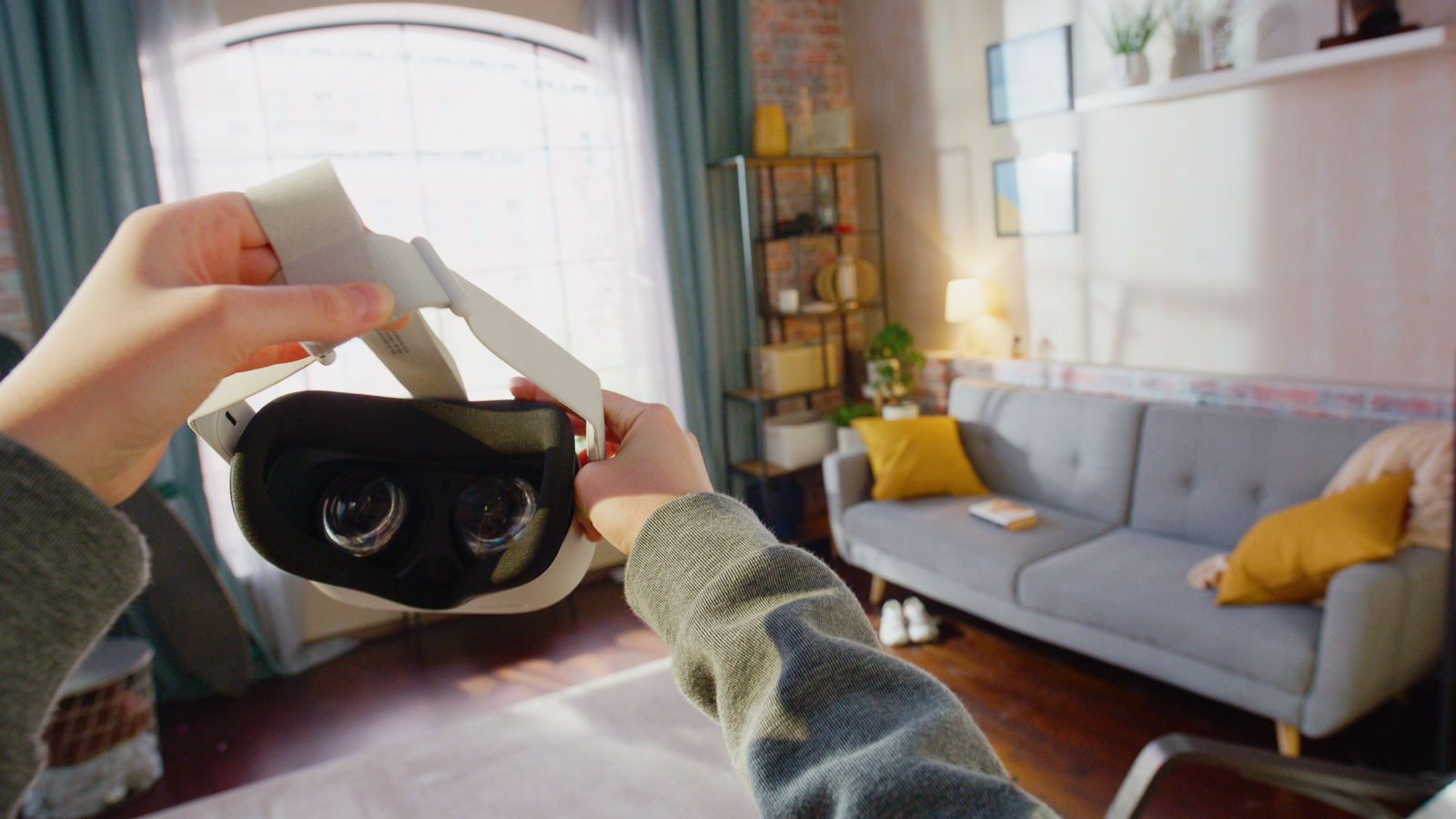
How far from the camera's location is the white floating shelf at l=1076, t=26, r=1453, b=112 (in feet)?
7.70

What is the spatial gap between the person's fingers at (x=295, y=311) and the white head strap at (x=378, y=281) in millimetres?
21

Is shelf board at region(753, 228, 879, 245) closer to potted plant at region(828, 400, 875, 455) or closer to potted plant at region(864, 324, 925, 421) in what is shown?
potted plant at region(864, 324, 925, 421)

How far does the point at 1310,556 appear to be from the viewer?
7.26 feet

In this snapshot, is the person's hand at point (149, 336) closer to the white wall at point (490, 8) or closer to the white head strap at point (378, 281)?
the white head strap at point (378, 281)

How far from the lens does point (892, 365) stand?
4.02 metres

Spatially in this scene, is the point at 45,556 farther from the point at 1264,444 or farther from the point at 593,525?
the point at 1264,444

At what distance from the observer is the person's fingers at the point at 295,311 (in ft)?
1.68

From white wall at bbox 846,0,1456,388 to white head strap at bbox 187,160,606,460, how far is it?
8.98ft

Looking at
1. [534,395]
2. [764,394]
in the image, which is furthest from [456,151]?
[534,395]

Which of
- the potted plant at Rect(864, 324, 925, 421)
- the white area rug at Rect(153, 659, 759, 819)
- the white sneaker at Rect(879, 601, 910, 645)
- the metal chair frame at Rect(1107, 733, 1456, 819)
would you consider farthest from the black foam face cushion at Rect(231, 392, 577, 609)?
the potted plant at Rect(864, 324, 925, 421)

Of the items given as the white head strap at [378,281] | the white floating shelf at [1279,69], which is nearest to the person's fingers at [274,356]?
the white head strap at [378,281]

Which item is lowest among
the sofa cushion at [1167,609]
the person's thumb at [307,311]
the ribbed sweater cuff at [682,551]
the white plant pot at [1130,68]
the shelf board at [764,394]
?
the sofa cushion at [1167,609]

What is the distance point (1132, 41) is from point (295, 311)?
3263 millimetres

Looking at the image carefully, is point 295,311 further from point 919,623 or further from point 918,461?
point 918,461
